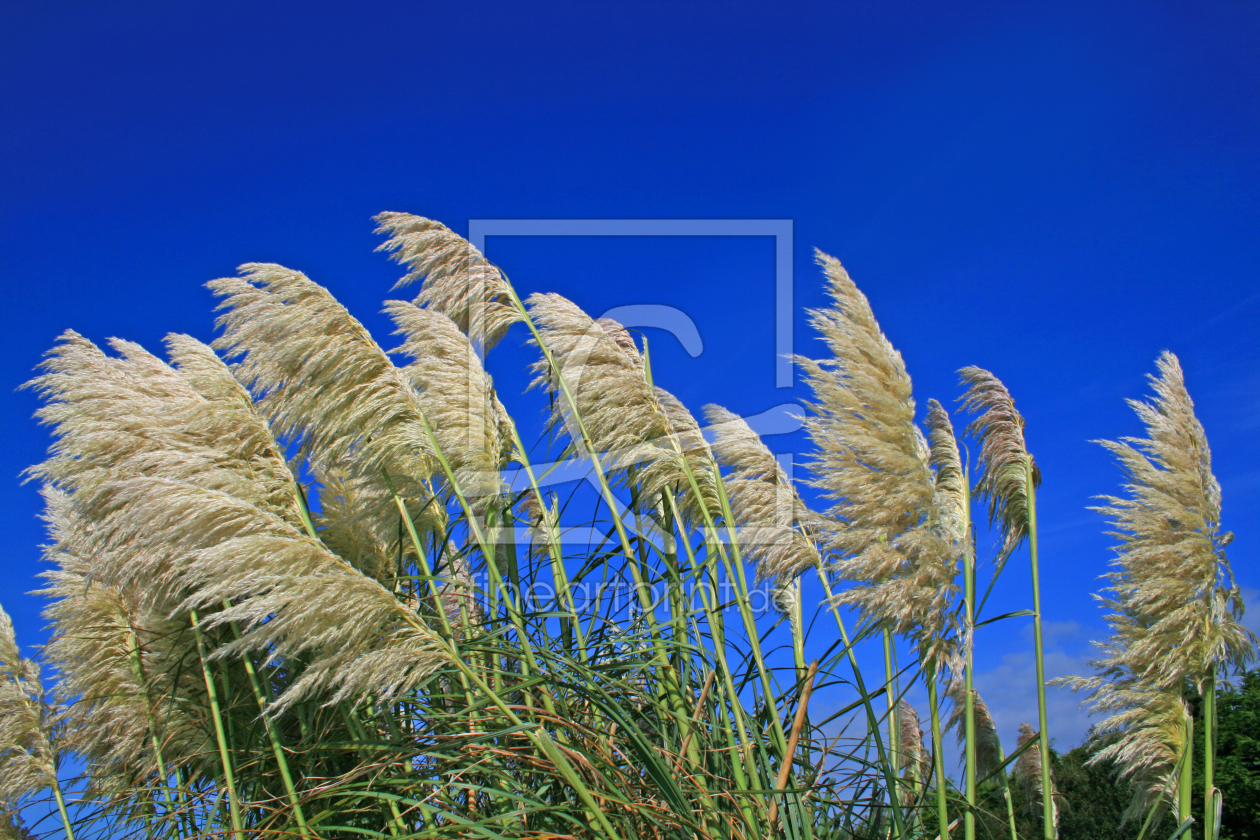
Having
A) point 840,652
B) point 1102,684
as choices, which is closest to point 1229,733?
point 1102,684

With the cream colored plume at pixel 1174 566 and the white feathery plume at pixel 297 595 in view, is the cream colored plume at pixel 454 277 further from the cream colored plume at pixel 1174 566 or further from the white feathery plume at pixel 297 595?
the cream colored plume at pixel 1174 566

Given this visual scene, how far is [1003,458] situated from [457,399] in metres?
2.59

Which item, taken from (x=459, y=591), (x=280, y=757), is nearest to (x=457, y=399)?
(x=459, y=591)

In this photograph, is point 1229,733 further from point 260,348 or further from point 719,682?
point 260,348

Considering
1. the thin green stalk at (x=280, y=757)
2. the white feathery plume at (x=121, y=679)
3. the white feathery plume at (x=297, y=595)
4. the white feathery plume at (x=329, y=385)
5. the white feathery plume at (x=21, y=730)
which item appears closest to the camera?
the white feathery plume at (x=297, y=595)

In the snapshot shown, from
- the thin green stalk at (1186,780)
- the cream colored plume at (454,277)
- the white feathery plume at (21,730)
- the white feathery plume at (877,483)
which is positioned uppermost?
the cream colored plume at (454,277)

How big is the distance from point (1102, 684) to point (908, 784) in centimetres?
144

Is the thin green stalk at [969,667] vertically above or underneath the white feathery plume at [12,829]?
above

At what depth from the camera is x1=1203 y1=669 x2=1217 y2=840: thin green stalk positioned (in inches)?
131

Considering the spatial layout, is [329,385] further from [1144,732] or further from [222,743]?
[1144,732]

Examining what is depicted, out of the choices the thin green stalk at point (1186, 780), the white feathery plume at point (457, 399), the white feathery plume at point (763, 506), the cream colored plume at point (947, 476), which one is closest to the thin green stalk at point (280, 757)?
the white feathery plume at point (457, 399)

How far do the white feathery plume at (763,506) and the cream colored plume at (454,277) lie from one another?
1.28 m

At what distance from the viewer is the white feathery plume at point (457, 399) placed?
368cm

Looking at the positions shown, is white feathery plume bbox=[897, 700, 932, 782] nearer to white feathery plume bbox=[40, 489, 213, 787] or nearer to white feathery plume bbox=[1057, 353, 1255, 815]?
white feathery plume bbox=[1057, 353, 1255, 815]
